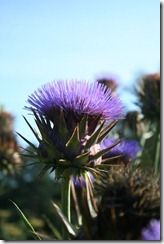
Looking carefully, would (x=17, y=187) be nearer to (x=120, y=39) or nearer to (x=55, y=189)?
(x=55, y=189)

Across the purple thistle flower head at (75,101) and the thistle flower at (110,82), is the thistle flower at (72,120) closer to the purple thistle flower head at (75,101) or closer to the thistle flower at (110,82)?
the purple thistle flower head at (75,101)

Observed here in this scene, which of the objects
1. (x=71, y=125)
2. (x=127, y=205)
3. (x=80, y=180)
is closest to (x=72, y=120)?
(x=71, y=125)

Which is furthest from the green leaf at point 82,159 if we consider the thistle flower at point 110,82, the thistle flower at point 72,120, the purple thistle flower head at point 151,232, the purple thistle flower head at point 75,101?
the thistle flower at point 110,82

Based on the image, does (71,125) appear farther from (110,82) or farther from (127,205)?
(110,82)

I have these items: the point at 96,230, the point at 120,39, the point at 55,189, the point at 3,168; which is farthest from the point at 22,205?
the point at 96,230

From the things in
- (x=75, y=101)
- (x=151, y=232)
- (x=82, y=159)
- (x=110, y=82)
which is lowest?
(x=151, y=232)

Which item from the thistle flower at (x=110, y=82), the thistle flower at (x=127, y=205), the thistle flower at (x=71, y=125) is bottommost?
the thistle flower at (x=127, y=205)

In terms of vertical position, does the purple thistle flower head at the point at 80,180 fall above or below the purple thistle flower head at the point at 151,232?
above
